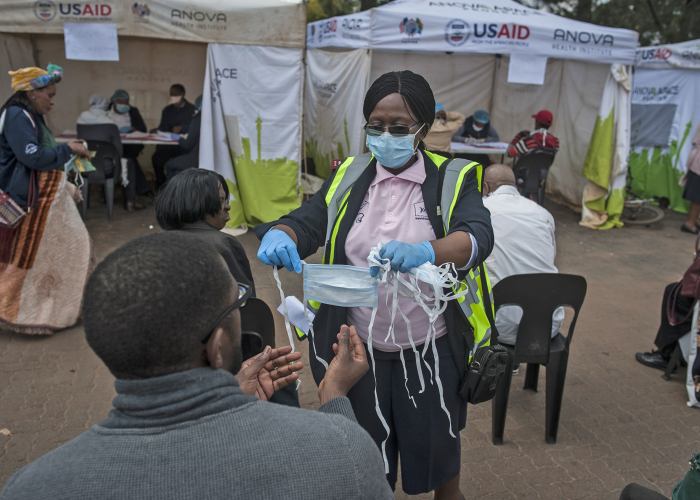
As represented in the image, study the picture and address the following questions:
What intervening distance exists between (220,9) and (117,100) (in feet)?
9.75

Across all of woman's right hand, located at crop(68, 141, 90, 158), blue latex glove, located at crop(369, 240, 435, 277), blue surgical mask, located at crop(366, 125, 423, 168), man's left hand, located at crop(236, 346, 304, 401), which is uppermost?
blue surgical mask, located at crop(366, 125, 423, 168)

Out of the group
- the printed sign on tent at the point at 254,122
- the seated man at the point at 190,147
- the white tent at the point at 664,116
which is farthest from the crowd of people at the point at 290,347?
the white tent at the point at 664,116

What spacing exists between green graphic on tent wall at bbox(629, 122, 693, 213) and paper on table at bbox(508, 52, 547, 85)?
3.52m

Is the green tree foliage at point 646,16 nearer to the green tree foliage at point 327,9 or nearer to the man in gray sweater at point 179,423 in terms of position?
the green tree foliage at point 327,9

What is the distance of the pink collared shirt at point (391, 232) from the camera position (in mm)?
1739

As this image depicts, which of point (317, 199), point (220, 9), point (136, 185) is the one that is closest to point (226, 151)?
point (220, 9)

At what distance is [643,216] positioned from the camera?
8.20m

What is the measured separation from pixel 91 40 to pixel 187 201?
458 cm

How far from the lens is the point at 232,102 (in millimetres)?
6273

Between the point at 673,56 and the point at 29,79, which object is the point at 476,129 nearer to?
the point at 673,56

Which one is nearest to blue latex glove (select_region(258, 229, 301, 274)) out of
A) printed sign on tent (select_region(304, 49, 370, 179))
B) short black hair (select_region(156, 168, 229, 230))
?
short black hair (select_region(156, 168, 229, 230))

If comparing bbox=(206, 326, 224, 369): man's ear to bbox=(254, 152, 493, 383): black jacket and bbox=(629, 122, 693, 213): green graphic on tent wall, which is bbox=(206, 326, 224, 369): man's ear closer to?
bbox=(254, 152, 493, 383): black jacket

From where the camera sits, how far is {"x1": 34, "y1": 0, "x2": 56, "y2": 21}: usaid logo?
550cm

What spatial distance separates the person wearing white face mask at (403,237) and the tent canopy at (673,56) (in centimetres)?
786
